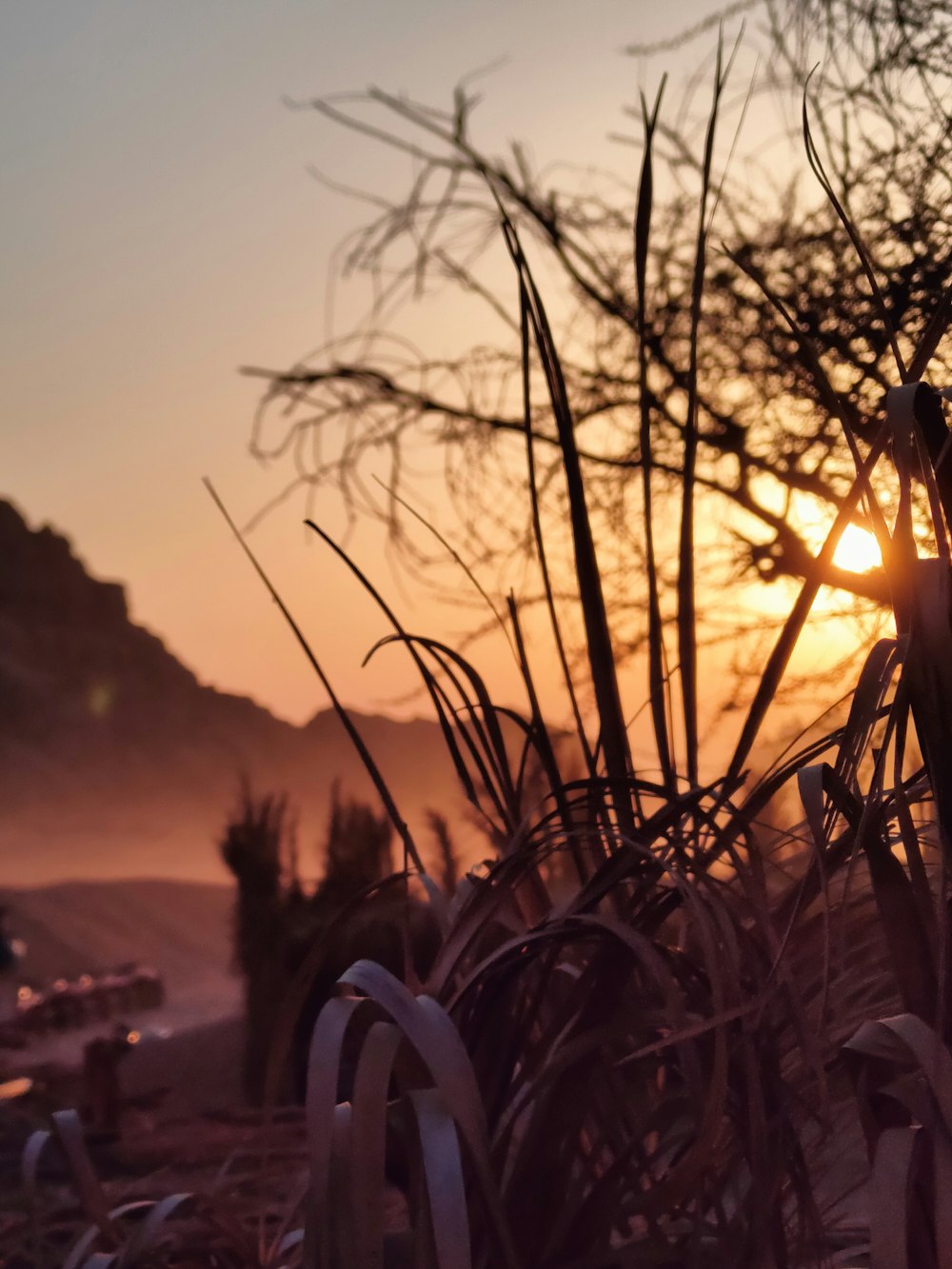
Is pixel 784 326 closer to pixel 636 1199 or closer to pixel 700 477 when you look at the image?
pixel 700 477

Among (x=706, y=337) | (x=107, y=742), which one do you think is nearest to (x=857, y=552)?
(x=706, y=337)

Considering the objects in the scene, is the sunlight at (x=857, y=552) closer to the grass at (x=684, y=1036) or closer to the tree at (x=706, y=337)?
the tree at (x=706, y=337)

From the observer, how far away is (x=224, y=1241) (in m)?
0.46

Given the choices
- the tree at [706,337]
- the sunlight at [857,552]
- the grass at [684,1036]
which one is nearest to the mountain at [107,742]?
the tree at [706,337]

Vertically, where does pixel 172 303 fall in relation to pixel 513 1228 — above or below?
above

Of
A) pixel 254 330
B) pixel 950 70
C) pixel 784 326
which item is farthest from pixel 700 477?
pixel 254 330

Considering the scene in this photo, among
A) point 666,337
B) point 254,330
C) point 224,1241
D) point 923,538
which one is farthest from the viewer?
point 254,330

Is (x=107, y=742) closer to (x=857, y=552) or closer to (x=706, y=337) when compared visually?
(x=706, y=337)

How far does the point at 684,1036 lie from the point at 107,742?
8.23 ft

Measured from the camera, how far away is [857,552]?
70 cm

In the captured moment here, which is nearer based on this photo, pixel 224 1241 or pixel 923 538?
pixel 224 1241

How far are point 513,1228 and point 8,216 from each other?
1366mm

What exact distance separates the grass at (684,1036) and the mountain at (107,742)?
1.54 m

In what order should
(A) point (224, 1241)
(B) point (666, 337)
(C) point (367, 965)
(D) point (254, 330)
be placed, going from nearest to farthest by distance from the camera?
(C) point (367, 965)
(A) point (224, 1241)
(B) point (666, 337)
(D) point (254, 330)
